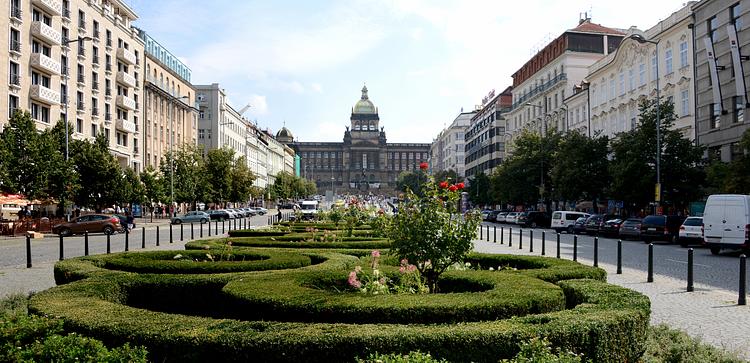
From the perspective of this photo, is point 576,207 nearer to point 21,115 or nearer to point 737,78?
point 737,78

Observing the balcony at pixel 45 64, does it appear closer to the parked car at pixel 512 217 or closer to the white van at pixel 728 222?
the parked car at pixel 512 217

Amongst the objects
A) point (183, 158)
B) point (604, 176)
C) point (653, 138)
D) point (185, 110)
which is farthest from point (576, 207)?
point (185, 110)

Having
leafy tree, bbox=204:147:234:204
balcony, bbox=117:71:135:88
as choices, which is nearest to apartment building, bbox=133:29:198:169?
balcony, bbox=117:71:135:88

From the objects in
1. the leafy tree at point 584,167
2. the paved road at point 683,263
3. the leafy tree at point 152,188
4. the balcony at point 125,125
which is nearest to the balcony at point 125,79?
the balcony at point 125,125

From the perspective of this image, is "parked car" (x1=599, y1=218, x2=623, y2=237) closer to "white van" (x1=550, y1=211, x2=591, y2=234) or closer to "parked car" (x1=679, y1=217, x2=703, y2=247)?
"white van" (x1=550, y1=211, x2=591, y2=234)

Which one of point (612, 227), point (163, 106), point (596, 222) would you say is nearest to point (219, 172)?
point (163, 106)

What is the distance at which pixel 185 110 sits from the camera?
91000 millimetres

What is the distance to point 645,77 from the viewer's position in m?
50.1

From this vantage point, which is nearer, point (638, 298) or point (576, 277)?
point (638, 298)

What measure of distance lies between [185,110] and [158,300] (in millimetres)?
84382

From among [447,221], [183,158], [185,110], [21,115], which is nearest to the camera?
[447,221]

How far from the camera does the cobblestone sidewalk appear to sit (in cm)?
931

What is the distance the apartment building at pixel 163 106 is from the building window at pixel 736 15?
55380 mm

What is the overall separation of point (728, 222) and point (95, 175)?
40.7 m
